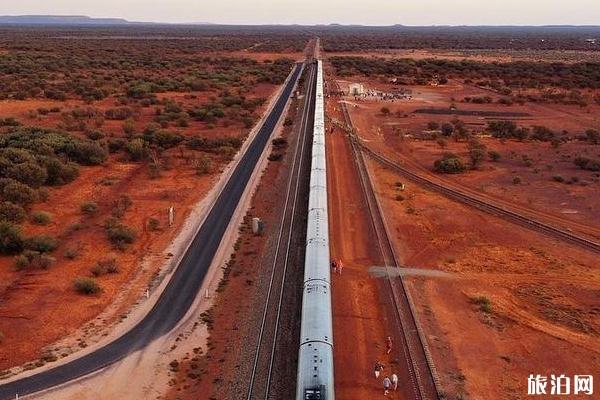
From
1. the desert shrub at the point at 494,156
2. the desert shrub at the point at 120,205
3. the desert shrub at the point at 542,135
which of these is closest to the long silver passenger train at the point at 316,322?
the desert shrub at the point at 120,205

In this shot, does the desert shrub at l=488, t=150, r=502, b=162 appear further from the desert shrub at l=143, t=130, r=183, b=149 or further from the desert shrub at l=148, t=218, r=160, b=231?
the desert shrub at l=148, t=218, r=160, b=231

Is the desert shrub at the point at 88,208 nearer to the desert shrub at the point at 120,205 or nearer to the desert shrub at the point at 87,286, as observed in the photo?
the desert shrub at the point at 120,205

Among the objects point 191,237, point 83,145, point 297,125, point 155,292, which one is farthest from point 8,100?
point 155,292

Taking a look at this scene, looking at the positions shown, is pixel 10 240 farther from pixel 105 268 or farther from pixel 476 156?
pixel 476 156

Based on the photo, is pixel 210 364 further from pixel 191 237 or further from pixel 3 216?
pixel 3 216

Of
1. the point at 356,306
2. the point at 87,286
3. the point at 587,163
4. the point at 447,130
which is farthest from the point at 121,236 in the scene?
the point at 447,130

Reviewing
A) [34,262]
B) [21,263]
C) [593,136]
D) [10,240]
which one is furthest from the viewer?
[593,136]

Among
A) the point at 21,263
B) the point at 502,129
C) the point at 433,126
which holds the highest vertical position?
the point at 433,126
